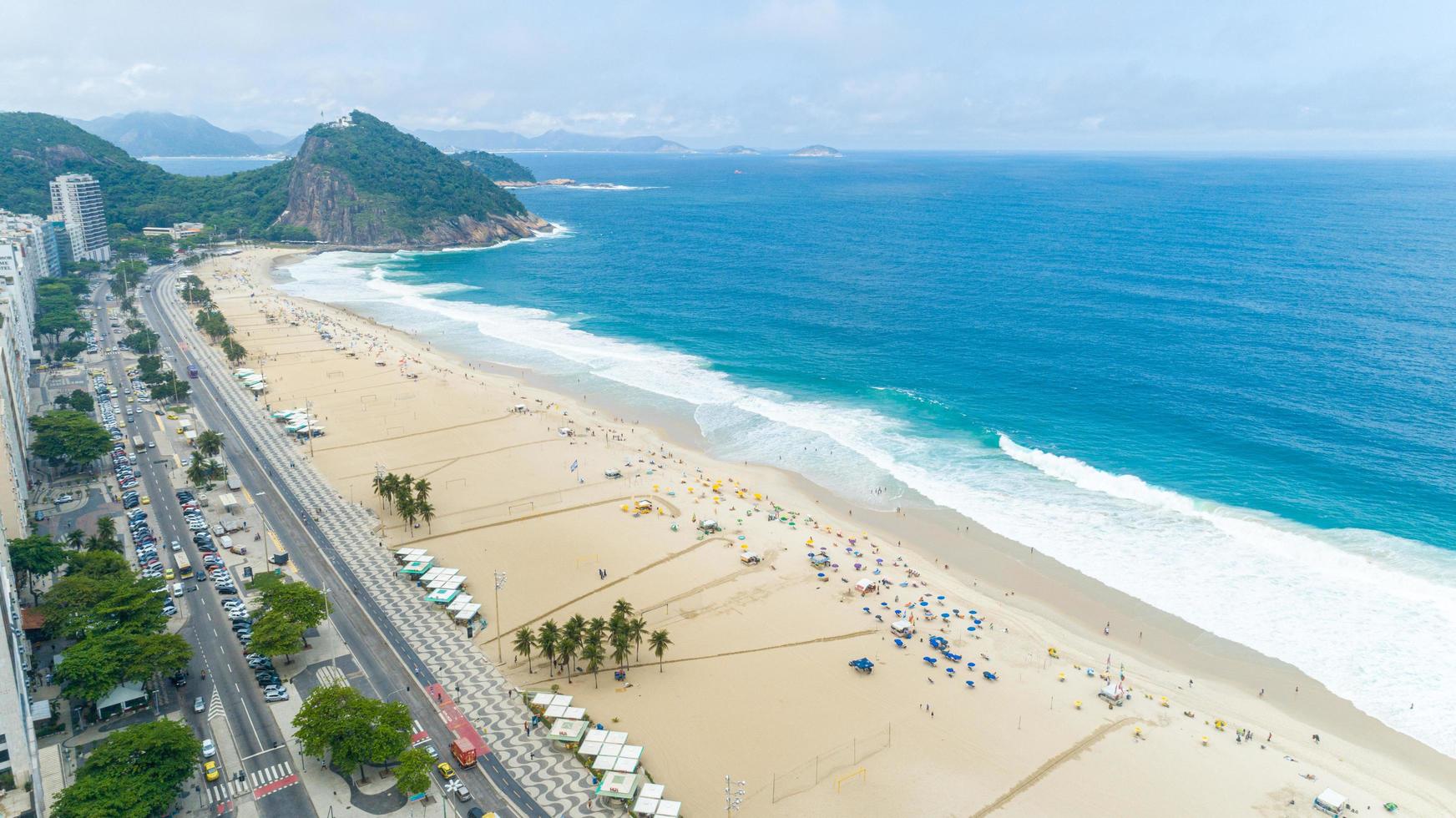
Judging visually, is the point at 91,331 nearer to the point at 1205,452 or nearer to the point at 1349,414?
the point at 1205,452

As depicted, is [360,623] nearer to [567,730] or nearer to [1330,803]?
[567,730]

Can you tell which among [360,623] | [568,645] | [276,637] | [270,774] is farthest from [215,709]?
[568,645]

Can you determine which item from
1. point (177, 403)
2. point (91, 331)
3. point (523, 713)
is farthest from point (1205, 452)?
point (91, 331)

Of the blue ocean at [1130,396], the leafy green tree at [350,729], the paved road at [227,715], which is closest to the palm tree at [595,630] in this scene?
the leafy green tree at [350,729]

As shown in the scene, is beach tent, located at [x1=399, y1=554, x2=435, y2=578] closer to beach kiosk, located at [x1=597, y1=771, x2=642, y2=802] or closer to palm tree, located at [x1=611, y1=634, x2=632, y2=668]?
palm tree, located at [x1=611, y1=634, x2=632, y2=668]

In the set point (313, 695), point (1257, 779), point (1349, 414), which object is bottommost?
point (1257, 779)
